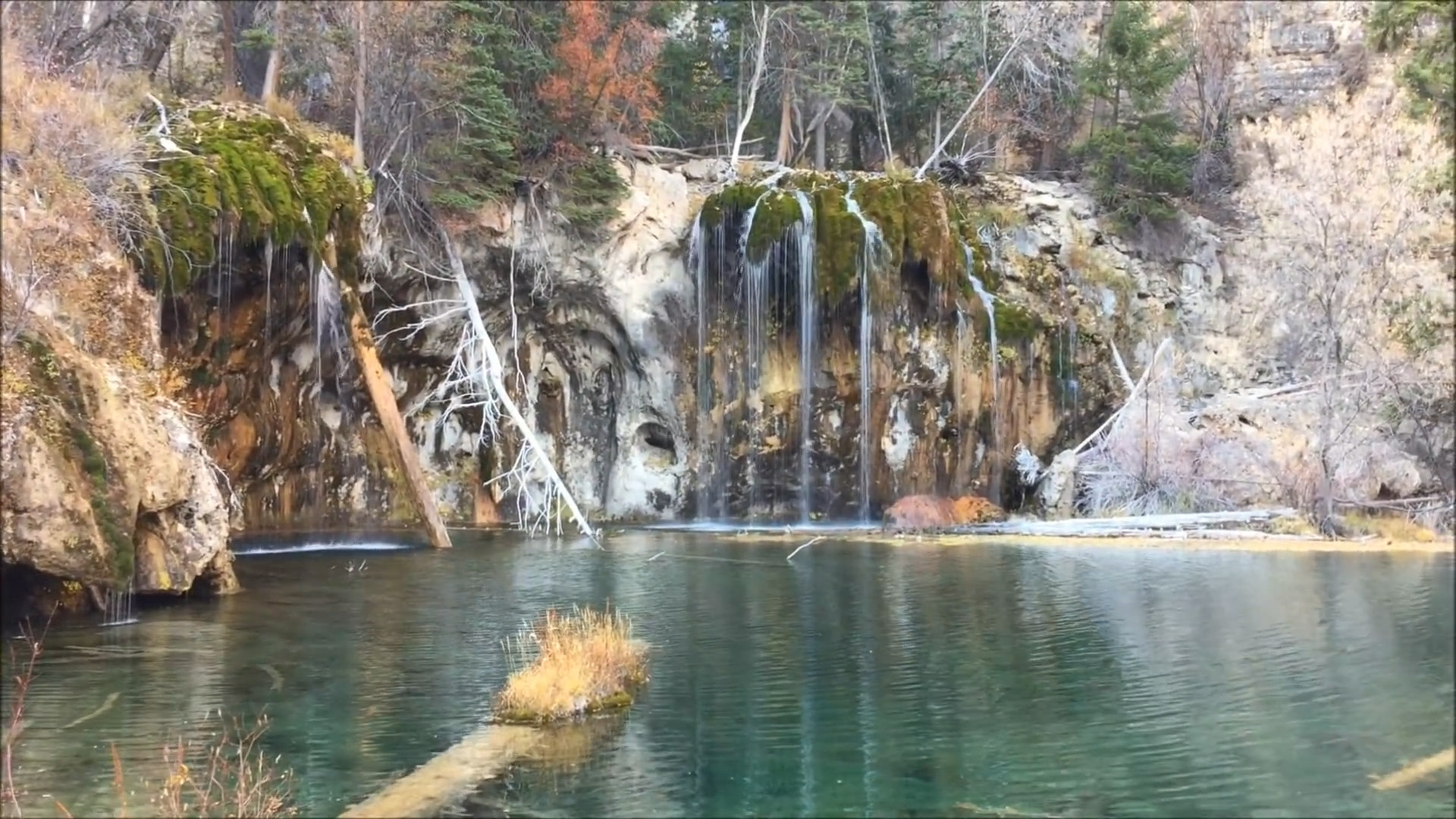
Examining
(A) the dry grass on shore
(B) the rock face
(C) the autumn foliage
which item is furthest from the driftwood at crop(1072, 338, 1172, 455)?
(A) the dry grass on shore

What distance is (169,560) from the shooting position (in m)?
14.8

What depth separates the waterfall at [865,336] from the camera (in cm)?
2725

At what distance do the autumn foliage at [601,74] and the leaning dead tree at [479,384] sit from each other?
4273mm

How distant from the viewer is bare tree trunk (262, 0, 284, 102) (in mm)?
23484

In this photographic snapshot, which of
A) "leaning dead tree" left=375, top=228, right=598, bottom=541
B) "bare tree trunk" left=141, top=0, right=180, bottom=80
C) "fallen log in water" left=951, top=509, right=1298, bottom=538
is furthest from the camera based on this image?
"bare tree trunk" left=141, top=0, right=180, bottom=80

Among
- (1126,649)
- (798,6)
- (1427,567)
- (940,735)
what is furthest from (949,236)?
(940,735)

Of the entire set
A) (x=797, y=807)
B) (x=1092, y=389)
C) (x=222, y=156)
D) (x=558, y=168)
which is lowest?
(x=797, y=807)

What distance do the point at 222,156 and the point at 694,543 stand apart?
1030cm

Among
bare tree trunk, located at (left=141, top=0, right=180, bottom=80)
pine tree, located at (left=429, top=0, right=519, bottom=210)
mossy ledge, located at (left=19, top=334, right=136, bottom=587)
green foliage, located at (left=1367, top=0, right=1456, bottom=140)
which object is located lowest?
mossy ledge, located at (left=19, top=334, right=136, bottom=587)

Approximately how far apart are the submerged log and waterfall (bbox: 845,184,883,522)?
1018 centimetres

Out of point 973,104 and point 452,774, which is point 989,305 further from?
point 452,774

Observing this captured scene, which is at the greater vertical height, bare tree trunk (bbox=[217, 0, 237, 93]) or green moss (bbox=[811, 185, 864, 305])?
bare tree trunk (bbox=[217, 0, 237, 93])

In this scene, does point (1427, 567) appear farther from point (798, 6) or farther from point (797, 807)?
point (798, 6)

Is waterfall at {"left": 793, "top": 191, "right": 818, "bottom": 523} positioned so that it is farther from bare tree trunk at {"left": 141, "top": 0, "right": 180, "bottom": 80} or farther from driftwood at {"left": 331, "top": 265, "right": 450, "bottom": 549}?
bare tree trunk at {"left": 141, "top": 0, "right": 180, "bottom": 80}
